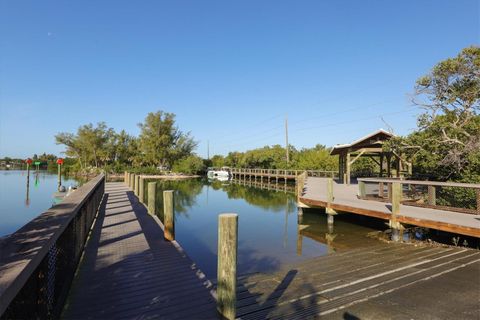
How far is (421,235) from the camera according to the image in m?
9.52

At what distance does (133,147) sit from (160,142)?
22.5ft

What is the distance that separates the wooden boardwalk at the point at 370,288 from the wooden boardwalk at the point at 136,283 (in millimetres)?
748

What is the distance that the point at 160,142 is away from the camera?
5281 centimetres

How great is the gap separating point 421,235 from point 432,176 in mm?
4644

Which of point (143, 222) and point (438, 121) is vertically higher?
point (438, 121)

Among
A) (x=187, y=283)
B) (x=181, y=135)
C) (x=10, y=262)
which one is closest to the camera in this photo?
(x=10, y=262)

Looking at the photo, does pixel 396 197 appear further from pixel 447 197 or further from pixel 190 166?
pixel 190 166

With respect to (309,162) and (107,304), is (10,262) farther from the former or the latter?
(309,162)

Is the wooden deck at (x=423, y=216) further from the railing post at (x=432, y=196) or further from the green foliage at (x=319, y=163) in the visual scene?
the green foliage at (x=319, y=163)

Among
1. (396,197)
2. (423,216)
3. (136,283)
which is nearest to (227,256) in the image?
(136,283)

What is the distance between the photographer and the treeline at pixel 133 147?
51.9m

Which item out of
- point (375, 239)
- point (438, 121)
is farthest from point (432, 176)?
point (375, 239)

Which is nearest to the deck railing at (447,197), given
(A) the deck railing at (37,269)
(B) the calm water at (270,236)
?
(B) the calm water at (270,236)

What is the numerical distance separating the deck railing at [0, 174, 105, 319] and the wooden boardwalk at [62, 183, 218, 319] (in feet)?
1.04
